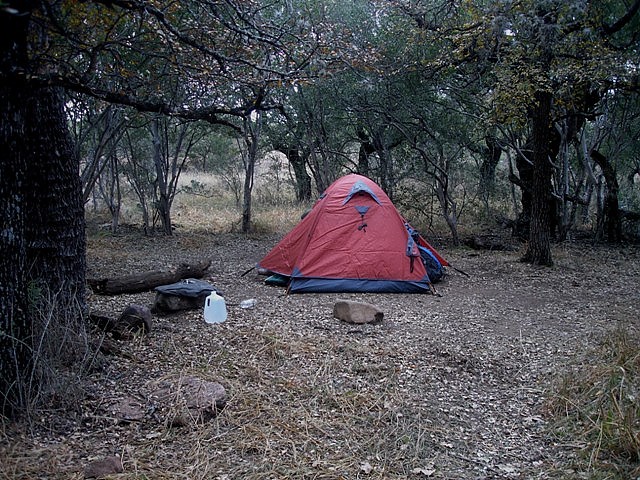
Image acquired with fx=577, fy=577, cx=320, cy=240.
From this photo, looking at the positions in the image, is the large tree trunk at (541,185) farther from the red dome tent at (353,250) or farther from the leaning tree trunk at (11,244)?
the leaning tree trunk at (11,244)

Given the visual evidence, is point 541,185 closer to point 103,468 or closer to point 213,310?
point 213,310

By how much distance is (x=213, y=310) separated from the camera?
5.38 m

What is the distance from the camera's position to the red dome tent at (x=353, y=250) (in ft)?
23.1

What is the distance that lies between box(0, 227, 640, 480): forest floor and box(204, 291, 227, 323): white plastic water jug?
118 millimetres

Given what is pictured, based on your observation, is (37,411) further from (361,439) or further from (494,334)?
(494,334)

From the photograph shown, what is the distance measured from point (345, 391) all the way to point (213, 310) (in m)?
1.89

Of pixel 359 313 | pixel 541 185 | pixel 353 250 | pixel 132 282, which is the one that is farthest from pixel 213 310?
pixel 541 185

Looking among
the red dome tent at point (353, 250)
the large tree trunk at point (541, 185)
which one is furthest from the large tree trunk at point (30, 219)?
the large tree trunk at point (541, 185)

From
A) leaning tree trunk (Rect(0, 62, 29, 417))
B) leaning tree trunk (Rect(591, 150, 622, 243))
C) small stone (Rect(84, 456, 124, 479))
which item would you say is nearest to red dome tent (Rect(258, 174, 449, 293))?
leaning tree trunk (Rect(0, 62, 29, 417))

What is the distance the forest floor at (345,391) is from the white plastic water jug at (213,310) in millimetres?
118

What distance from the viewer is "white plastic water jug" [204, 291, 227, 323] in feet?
17.6

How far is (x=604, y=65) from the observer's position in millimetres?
6168

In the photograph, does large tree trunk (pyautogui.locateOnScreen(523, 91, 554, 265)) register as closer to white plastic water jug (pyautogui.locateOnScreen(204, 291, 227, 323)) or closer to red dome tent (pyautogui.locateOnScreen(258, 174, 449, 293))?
red dome tent (pyautogui.locateOnScreen(258, 174, 449, 293))

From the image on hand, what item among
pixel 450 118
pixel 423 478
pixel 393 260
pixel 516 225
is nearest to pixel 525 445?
pixel 423 478
